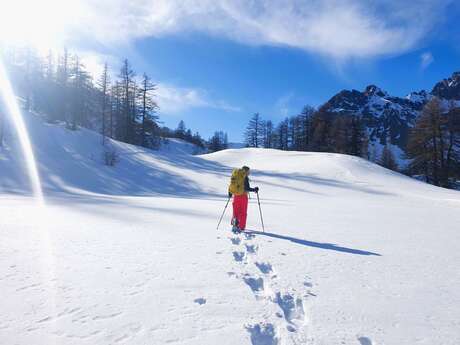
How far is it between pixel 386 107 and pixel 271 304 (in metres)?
166

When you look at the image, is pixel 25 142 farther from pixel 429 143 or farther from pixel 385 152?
Result: pixel 385 152

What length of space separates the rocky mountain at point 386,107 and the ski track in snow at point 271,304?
131 meters

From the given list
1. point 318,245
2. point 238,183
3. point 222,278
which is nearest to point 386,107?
point 238,183

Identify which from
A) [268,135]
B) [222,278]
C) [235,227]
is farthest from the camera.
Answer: [268,135]

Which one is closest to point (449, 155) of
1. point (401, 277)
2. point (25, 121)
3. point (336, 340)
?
point (401, 277)

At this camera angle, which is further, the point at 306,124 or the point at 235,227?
the point at 306,124

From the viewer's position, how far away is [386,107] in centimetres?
14825

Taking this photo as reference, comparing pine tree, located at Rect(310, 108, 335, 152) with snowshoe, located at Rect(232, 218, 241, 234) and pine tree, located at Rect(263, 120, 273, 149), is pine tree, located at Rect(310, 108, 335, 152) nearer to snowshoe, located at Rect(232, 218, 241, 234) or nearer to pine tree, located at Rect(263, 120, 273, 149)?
pine tree, located at Rect(263, 120, 273, 149)

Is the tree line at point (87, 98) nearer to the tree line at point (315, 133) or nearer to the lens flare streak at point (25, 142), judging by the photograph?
the lens flare streak at point (25, 142)

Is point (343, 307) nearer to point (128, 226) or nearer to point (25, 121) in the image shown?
point (128, 226)

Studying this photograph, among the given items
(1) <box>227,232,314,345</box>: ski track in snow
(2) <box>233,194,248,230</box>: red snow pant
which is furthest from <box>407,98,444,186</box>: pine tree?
(1) <box>227,232,314,345</box>: ski track in snow

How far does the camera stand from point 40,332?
283 cm

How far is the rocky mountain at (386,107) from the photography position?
430ft

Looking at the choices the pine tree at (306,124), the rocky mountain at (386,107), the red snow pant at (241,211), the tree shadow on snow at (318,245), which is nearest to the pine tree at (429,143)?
the pine tree at (306,124)
